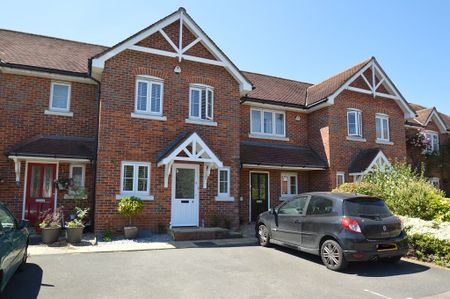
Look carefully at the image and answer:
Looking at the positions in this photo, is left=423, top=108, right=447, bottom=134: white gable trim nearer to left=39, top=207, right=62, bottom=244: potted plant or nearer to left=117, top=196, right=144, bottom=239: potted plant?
left=117, top=196, right=144, bottom=239: potted plant

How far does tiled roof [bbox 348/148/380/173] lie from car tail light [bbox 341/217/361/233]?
870 cm

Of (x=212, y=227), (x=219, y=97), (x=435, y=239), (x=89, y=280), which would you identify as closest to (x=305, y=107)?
(x=219, y=97)

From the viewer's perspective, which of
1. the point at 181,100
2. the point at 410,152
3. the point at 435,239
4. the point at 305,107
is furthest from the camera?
the point at 410,152

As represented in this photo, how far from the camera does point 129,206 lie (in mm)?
10820

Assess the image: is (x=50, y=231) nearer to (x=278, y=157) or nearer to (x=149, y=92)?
(x=149, y=92)

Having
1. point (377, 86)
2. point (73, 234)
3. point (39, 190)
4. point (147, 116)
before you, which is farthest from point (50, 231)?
point (377, 86)

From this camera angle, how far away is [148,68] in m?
12.4

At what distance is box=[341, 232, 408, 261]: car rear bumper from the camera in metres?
7.11

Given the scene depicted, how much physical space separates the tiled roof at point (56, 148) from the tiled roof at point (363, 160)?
37.1 feet

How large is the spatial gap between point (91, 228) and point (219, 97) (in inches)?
264

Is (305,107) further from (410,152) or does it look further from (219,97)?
(410,152)

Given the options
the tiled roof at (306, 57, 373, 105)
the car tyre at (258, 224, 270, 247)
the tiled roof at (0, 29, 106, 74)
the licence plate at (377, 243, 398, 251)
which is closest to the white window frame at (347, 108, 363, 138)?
the tiled roof at (306, 57, 373, 105)

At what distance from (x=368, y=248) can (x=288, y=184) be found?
30.6ft

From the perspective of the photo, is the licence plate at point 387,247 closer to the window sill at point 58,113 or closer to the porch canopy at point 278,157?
the porch canopy at point 278,157
